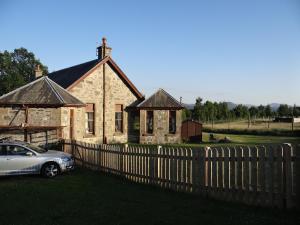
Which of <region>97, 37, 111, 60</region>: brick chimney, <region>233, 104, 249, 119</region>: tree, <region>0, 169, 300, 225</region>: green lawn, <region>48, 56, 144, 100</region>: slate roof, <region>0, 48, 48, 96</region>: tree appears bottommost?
<region>0, 169, 300, 225</region>: green lawn

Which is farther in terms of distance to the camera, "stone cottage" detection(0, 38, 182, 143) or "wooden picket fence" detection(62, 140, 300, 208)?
"stone cottage" detection(0, 38, 182, 143)

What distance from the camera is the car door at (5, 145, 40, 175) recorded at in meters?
12.1

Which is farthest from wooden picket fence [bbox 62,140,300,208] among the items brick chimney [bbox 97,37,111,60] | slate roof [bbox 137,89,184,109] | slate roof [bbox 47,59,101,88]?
brick chimney [bbox 97,37,111,60]

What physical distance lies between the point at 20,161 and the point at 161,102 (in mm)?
16367

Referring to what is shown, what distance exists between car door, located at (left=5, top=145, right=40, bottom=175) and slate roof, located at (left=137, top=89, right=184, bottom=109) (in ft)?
49.5

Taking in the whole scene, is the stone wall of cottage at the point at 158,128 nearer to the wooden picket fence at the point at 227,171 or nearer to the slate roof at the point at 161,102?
the slate roof at the point at 161,102

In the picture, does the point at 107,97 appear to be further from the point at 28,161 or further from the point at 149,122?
the point at 28,161

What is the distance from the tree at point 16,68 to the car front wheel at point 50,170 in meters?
57.6

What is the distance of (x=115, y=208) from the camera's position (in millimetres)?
7695

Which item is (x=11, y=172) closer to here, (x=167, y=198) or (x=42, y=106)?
(x=167, y=198)

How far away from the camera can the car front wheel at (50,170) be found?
495 inches

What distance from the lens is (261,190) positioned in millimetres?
7664

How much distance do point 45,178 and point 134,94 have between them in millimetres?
16699

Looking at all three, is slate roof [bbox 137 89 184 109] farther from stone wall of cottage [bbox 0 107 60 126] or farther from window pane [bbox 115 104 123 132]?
stone wall of cottage [bbox 0 107 60 126]
